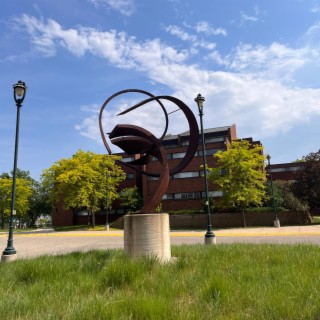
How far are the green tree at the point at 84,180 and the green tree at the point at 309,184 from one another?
2166 centimetres

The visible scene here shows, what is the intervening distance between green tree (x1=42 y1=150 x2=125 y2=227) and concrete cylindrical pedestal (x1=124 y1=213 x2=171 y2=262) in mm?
33339

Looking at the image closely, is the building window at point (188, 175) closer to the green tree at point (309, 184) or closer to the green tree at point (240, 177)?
the green tree at point (240, 177)

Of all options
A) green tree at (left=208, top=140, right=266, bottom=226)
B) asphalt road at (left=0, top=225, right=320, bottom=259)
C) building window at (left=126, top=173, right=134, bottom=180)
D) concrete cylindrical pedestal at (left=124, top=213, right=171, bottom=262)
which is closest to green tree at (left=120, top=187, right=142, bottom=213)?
building window at (left=126, top=173, right=134, bottom=180)

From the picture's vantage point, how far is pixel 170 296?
5.93m

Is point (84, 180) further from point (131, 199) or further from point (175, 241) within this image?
point (175, 241)

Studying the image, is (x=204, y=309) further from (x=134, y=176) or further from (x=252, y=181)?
(x=134, y=176)

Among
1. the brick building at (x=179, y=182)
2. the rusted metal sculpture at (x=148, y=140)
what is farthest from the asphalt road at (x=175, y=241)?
the brick building at (x=179, y=182)

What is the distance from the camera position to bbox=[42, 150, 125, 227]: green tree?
4378 centimetres

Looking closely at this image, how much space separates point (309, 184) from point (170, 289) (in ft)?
112

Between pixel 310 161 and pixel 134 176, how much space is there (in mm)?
27564

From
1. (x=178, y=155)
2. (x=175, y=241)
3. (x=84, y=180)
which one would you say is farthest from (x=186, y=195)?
(x=175, y=241)

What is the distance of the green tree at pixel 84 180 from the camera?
1724 inches

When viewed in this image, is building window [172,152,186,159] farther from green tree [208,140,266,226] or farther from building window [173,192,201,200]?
green tree [208,140,266,226]

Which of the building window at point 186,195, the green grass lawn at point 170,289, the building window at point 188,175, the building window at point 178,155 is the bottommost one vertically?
the green grass lawn at point 170,289
